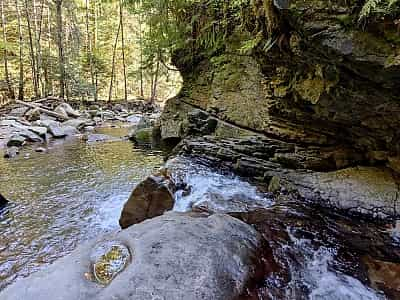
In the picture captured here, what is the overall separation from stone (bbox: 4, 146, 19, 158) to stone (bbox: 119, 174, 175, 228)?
255 inches

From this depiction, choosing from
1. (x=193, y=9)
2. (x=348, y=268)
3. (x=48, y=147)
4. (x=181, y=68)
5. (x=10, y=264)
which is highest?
(x=193, y=9)

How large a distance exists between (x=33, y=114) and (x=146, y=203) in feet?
40.3

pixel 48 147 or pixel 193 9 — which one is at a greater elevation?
pixel 193 9

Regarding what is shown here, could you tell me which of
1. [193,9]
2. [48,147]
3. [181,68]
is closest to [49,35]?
[48,147]

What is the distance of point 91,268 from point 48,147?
366 inches

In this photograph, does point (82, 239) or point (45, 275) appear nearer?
point (45, 275)

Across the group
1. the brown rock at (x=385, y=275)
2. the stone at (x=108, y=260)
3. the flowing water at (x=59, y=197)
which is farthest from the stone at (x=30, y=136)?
the brown rock at (x=385, y=275)

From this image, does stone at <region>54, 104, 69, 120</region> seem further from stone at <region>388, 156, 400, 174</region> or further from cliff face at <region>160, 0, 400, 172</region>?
stone at <region>388, 156, 400, 174</region>

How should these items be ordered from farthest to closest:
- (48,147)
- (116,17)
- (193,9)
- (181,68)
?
(116,17) → (48,147) → (181,68) → (193,9)

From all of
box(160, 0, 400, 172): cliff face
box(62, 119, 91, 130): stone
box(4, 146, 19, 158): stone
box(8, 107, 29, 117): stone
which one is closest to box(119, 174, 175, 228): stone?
A: box(160, 0, 400, 172): cliff face

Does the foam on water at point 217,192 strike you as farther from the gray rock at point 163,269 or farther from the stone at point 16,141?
the stone at point 16,141

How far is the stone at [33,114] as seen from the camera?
1440cm

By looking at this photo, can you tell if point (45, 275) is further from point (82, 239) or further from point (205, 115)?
point (205, 115)

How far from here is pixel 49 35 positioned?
21.5 m
